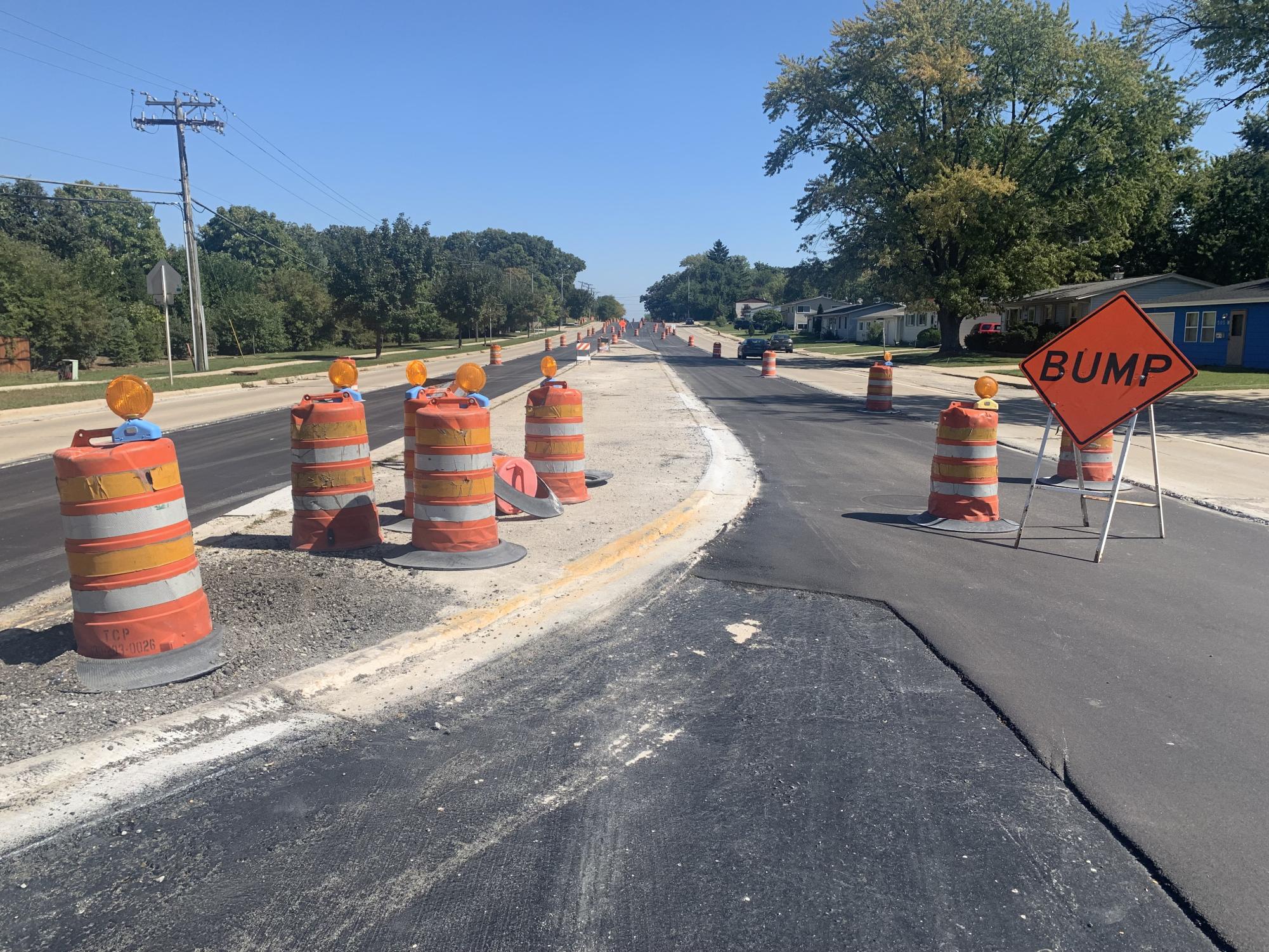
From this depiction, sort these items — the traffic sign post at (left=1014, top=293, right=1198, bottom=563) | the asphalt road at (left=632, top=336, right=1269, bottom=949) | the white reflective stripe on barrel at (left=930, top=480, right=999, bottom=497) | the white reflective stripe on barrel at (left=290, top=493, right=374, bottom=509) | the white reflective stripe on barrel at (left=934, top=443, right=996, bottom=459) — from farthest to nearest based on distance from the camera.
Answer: the white reflective stripe on barrel at (left=930, top=480, right=999, bottom=497) → the white reflective stripe on barrel at (left=934, top=443, right=996, bottom=459) → the traffic sign post at (left=1014, top=293, right=1198, bottom=563) → the white reflective stripe on barrel at (left=290, top=493, right=374, bottom=509) → the asphalt road at (left=632, top=336, right=1269, bottom=949)

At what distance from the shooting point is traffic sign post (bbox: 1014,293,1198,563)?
7465 millimetres

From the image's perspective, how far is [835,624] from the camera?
582 centimetres

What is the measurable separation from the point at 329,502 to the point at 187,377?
28485mm

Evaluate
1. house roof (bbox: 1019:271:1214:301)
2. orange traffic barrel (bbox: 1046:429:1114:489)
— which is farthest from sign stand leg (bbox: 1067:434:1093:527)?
house roof (bbox: 1019:271:1214:301)

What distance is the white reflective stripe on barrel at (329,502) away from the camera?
6949mm

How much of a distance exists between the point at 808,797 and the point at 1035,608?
130 inches

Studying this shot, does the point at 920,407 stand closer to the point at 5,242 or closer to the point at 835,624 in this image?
the point at 835,624

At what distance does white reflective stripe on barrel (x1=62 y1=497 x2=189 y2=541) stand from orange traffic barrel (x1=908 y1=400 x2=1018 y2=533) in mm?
6768

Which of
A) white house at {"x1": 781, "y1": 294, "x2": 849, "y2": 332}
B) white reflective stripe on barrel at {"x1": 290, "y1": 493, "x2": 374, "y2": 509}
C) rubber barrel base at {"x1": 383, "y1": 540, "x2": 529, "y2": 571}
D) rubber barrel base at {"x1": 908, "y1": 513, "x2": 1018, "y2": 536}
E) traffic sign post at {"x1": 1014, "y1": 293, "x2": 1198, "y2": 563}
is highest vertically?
white house at {"x1": 781, "y1": 294, "x2": 849, "y2": 332}

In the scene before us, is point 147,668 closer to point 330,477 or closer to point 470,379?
point 330,477

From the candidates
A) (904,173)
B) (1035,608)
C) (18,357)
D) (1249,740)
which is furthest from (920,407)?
(18,357)

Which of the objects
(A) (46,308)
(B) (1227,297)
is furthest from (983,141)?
(A) (46,308)

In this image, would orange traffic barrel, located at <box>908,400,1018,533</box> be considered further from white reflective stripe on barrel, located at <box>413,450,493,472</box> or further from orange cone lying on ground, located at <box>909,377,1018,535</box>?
white reflective stripe on barrel, located at <box>413,450,493,472</box>

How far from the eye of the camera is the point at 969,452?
8.66 m
